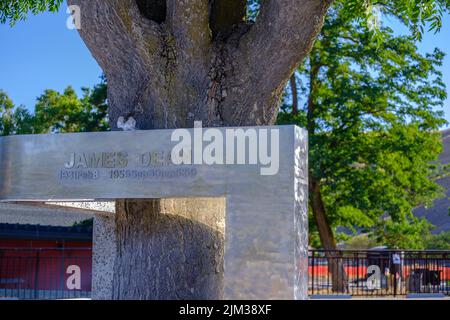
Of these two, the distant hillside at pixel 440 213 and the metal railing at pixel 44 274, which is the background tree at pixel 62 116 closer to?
the metal railing at pixel 44 274

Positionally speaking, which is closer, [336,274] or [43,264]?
[336,274]

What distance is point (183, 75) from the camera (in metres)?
7.29

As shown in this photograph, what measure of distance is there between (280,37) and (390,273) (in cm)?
1687

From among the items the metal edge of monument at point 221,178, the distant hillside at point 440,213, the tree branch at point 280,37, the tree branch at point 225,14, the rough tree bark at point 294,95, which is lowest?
the metal edge of monument at point 221,178

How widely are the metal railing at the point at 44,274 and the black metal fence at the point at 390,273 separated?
7.72m

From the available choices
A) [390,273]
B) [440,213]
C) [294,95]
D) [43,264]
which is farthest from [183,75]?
[440,213]

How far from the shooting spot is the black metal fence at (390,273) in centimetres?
2131

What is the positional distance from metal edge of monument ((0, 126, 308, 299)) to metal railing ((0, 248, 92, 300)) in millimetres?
15670

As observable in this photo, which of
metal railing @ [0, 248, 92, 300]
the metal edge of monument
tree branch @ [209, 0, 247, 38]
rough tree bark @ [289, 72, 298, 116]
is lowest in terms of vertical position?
metal railing @ [0, 248, 92, 300]

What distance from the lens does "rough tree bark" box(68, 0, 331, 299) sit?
23.1 feet

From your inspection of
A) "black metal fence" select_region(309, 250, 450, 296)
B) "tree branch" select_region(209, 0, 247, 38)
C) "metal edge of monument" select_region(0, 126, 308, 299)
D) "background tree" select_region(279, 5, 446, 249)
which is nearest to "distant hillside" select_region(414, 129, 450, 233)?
"background tree" select_region(279, 5, 446, 249)

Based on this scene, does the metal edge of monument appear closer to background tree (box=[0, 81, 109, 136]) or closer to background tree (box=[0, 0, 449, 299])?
background tree (box=[0, 0, 449, 299])

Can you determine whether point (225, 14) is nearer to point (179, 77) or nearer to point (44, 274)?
point (179, 77)

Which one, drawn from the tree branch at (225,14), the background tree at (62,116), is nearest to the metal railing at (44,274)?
the background tree at (62,116)
